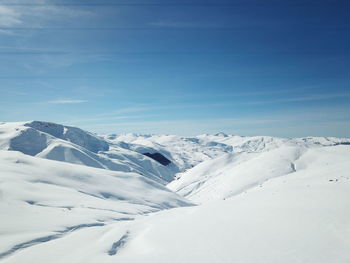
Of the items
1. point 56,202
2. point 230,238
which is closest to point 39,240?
point 230,238

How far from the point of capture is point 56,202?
63.0ft

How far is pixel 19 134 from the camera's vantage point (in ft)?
563

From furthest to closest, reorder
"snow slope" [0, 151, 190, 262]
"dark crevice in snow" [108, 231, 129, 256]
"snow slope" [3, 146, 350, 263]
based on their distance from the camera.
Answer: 1. "snow slope" [0, 151, 190, 262]
2. "dark crevice in snow" [108, 231, 129, 256]
3. "snow slope" [3, 146, 350, 263]

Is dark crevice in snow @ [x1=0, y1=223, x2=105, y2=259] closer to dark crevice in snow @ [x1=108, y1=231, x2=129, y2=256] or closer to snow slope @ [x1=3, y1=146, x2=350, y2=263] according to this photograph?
snow slope @ [x1=3, y1=146, x2=350, y2=263]

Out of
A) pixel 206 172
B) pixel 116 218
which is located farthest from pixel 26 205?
pixel 206 172

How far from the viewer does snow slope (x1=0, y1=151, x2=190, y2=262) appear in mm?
11180

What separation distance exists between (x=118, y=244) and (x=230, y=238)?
5256 mm

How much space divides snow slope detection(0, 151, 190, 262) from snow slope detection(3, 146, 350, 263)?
1.21 m

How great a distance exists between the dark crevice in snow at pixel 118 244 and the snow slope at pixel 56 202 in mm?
3190

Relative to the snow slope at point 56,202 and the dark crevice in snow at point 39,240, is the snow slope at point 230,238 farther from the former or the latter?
the snow slope at point 56,202

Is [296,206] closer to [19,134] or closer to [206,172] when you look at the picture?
[206,172]

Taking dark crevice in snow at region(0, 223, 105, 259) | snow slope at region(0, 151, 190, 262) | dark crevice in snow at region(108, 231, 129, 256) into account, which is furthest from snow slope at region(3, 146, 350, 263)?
snow slope at region(0, 151, 190, 262)

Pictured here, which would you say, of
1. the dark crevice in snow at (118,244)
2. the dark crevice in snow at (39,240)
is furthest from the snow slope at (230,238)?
the dark crevice in snow at (39,240)

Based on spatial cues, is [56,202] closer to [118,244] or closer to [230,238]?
[118,244]
